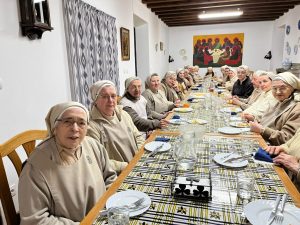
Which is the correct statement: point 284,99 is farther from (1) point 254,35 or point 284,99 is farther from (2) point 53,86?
(1) point 254,35

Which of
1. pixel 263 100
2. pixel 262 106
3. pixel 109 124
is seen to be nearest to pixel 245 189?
pixel 109 124

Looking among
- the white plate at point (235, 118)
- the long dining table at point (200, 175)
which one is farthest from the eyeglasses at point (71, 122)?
the white plate at point (235, 118)

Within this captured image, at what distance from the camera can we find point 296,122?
Result: 2031mm

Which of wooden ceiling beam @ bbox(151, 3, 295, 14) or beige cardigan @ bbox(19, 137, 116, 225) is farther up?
wooden ceiling beam @ bbox(151, 3, 295, 14)

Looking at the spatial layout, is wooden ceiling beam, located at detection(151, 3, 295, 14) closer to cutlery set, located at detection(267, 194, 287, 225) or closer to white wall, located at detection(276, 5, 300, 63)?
white wall, located at detection(276, 5, 300, 63)

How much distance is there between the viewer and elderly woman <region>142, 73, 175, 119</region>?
3.47 m

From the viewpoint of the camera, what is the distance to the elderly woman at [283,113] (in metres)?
2.04

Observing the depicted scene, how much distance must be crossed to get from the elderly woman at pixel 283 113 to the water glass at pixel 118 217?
1534mm

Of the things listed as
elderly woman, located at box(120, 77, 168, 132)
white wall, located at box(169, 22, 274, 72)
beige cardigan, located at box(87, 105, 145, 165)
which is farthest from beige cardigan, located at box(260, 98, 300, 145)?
white wall, located at box(169, 22, 274, 72)

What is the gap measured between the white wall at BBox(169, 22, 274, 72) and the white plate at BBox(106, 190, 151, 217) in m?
9.68

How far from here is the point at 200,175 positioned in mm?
1280

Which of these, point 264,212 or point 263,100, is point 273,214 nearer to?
point 264,212

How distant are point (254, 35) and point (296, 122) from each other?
8533 millimetres

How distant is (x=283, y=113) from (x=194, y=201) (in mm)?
1624
